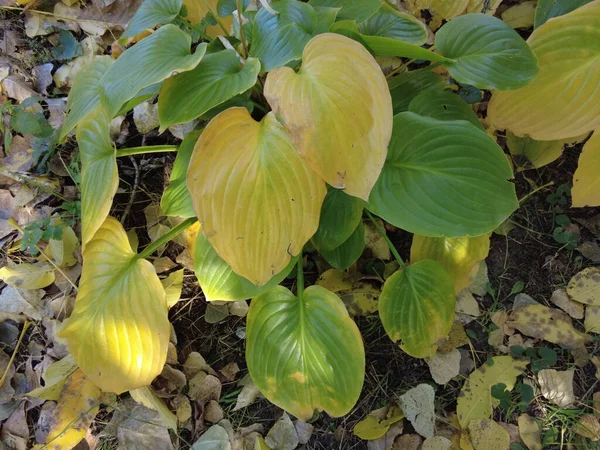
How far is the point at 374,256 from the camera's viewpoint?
146 cm

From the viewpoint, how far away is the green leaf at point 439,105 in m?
1.24

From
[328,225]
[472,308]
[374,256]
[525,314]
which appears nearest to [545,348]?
[525,314]

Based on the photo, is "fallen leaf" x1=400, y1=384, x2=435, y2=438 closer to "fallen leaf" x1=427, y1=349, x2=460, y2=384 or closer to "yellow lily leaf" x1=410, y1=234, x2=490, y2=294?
"fallen leaf" x1=427, y1=349, x2=460, y2=384

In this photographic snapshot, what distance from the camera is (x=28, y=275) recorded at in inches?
57.4

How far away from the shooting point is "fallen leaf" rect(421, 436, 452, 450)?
1256 mm

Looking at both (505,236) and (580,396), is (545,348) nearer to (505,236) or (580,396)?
(580,396)

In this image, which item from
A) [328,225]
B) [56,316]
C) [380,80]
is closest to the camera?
[380,80]

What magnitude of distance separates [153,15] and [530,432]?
147cm

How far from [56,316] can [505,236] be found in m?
1.40

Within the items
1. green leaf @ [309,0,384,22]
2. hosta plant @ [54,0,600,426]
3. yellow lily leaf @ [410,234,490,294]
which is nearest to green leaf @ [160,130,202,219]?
hosta plant @ [54,0,600,426]

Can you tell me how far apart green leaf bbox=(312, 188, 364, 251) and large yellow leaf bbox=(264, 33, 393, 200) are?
30cm

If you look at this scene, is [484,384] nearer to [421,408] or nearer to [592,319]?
[421,408]

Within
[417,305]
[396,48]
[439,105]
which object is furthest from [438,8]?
[417,305]

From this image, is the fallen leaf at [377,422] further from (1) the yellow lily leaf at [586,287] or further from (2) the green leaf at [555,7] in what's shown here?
(2) the green leaf at [555,7]
